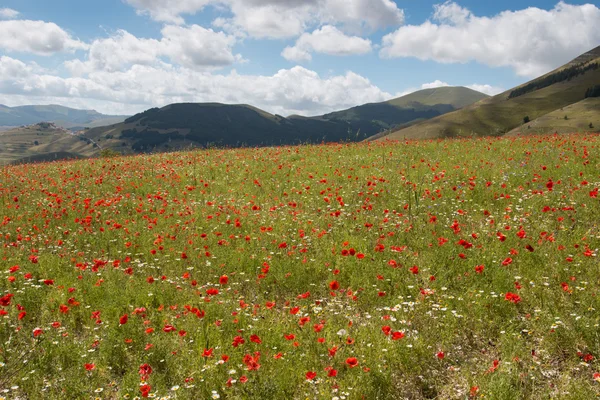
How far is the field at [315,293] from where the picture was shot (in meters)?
4.52

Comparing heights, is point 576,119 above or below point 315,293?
above

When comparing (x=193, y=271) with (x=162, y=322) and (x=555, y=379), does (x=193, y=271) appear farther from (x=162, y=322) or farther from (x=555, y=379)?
(x=555, y=379)

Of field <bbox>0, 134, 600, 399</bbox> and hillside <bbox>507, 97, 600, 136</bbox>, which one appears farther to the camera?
hillside <bbox>507, 97, 600, 136</bbox>

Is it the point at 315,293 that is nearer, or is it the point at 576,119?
the point at 315,293

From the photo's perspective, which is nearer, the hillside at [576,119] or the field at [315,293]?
the field at [315,293]

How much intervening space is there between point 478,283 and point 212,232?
5.76 meters

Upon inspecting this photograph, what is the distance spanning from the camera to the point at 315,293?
684cm

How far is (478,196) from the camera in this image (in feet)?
35.8

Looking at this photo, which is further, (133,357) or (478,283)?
(478,283)

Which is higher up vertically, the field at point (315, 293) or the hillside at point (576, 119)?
the hillside at point (576, 119)

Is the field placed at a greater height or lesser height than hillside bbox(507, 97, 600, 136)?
lesser

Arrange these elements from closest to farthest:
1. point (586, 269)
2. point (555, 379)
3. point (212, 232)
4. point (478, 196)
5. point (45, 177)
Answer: point (555, 379)
point (586, 269)
point (212, 232)
point (478, 196)
point (45, 177)

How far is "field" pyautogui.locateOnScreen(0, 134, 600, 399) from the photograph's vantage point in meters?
4.52

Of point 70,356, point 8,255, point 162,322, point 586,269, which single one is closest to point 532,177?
point 586,269
